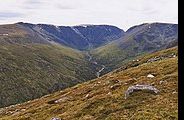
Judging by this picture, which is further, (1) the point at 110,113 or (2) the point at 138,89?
(2) the point at 138,89

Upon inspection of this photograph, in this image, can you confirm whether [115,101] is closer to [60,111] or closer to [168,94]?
[168,94]

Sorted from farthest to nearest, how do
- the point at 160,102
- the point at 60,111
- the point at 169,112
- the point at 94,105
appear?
the point at 60,111
the point at 94,105
the point at 160,102
the point at 169,112

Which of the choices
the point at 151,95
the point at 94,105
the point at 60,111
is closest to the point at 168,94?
the point at 151,95

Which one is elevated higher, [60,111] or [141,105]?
[141,105]

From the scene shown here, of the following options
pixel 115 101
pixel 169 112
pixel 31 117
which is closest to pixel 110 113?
pixel 115 101
